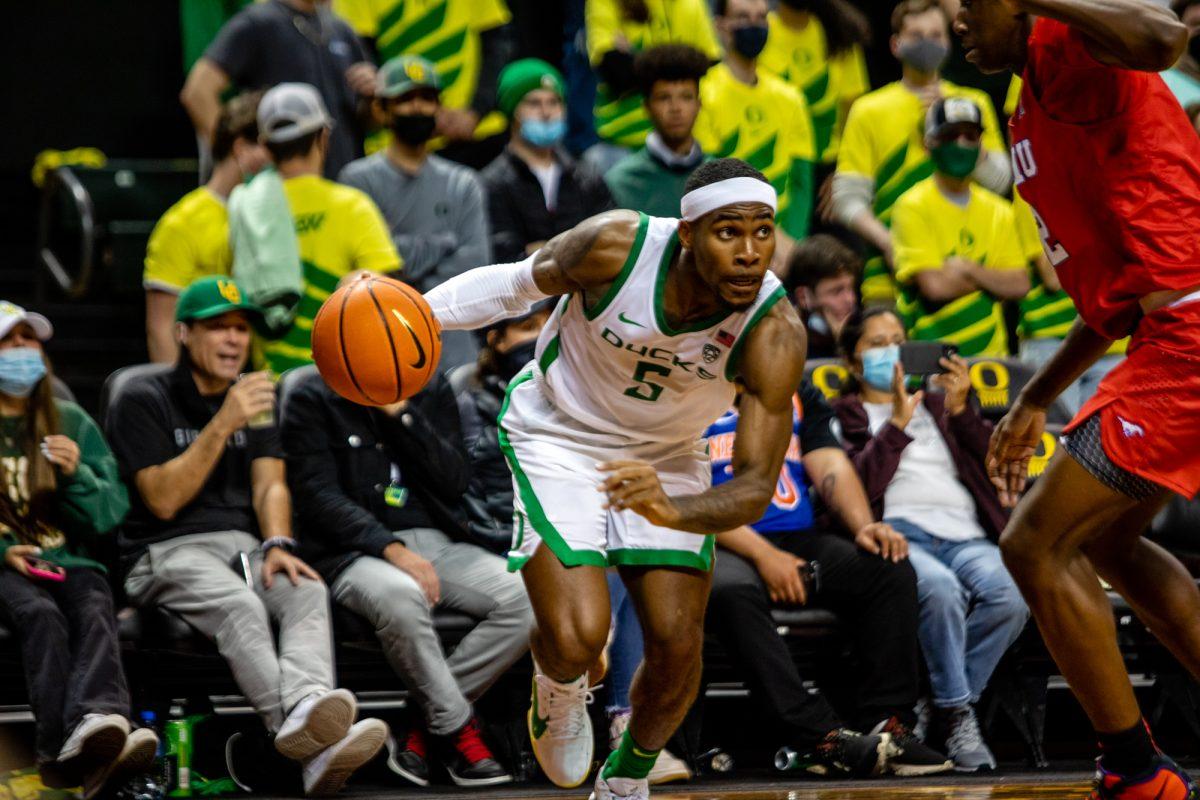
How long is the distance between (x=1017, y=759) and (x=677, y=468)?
238 cm

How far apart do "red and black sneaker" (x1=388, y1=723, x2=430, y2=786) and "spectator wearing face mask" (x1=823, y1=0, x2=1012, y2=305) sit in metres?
3.24

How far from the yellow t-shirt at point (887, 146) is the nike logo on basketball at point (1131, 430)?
4.15 m

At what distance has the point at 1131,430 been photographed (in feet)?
13.0

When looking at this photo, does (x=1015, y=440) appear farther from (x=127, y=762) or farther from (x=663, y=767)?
Answer: (x=127, y=762)

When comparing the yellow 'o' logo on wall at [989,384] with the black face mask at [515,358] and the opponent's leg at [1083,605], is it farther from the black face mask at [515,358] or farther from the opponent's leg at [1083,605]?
the opponent's leg at [1083,605]

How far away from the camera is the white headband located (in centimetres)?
448

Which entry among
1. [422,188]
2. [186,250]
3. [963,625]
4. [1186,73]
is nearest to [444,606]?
[963,625]

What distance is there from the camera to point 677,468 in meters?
4.90

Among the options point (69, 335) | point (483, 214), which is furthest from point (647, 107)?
point (69, 335)

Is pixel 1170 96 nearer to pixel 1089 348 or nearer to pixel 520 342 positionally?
pixel 1089 348

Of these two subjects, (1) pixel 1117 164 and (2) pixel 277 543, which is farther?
(2) pixel 277 543

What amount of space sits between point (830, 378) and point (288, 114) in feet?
8.22

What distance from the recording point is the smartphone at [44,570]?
5535 millimetres

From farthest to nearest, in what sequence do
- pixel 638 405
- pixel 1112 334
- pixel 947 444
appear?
pixel 947 444
pixel 638 405
pixel 1112 334
